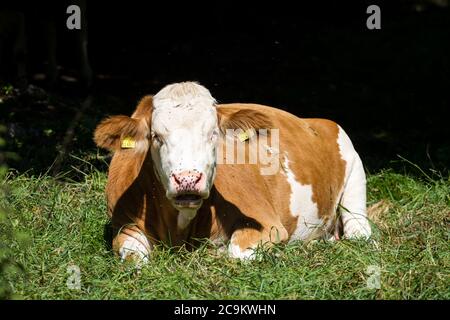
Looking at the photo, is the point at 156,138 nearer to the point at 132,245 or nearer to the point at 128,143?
the point at 128,143

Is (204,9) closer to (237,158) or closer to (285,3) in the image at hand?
(285,3)

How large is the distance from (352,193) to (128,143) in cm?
235

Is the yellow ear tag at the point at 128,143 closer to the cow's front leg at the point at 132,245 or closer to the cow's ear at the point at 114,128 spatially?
the cow's ear at the point at 114,128

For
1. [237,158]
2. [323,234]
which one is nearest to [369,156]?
[323,234]

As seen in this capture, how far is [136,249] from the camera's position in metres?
6.27

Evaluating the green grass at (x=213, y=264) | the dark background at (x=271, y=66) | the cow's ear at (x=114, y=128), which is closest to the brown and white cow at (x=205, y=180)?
the cow's ear at (x=114, y=128)

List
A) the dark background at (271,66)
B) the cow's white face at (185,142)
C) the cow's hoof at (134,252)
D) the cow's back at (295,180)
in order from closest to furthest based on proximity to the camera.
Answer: the cow's white face at (185,142), the cow's hoof at (134,252), the cow's back at (295,180), the dark background at (271,66)

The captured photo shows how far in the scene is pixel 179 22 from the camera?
1473cm

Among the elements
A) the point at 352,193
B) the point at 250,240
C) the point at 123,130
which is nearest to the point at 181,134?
the point at 123,130

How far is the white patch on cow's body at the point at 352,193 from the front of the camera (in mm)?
7703

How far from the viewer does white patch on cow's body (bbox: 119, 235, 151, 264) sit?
6168 mm

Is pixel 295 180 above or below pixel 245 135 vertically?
below

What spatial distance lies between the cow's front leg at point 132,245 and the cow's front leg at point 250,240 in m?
0.54

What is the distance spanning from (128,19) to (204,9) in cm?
116
